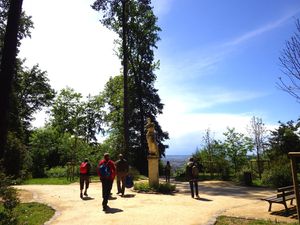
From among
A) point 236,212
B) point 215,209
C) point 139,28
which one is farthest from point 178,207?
point 139,28

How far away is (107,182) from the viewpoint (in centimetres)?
1270

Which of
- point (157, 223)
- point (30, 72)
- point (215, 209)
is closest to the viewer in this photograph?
point (157, 223)

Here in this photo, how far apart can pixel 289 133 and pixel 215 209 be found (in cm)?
2072

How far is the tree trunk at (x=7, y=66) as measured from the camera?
1073cm

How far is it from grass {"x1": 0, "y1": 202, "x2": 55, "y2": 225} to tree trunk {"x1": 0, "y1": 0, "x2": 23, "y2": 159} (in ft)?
7.18

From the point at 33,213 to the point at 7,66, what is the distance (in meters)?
5.07

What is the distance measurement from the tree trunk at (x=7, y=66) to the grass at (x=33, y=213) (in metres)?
2.19

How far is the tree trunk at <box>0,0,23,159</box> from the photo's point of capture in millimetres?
10734

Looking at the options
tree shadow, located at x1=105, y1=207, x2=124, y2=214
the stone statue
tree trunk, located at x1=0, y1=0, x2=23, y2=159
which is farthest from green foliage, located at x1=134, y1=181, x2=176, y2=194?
tree trunk, located at x1=0, y1=0, x2=23, y2=159

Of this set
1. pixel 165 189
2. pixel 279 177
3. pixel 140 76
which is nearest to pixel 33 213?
pixel 165 189

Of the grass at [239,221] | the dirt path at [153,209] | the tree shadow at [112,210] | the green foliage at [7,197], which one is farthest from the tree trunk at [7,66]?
the grass at [239,221]

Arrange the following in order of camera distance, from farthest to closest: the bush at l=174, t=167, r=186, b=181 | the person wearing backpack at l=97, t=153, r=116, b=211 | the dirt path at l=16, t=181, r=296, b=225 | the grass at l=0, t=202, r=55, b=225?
the bush at l=174, t=167, r=186, b=181, the person wearing backpack at l=97, t=153, r=116, b=211, the grass at l=0, t=202, r=55, b=225, the dirt path at l=16, t=181, r=296, b=225

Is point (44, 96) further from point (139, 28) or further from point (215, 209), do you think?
point (215, 209)

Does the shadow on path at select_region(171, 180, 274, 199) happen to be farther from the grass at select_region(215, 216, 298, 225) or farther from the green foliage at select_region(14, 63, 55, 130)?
the green foliage at select_region(14, 63, 55, 130)
